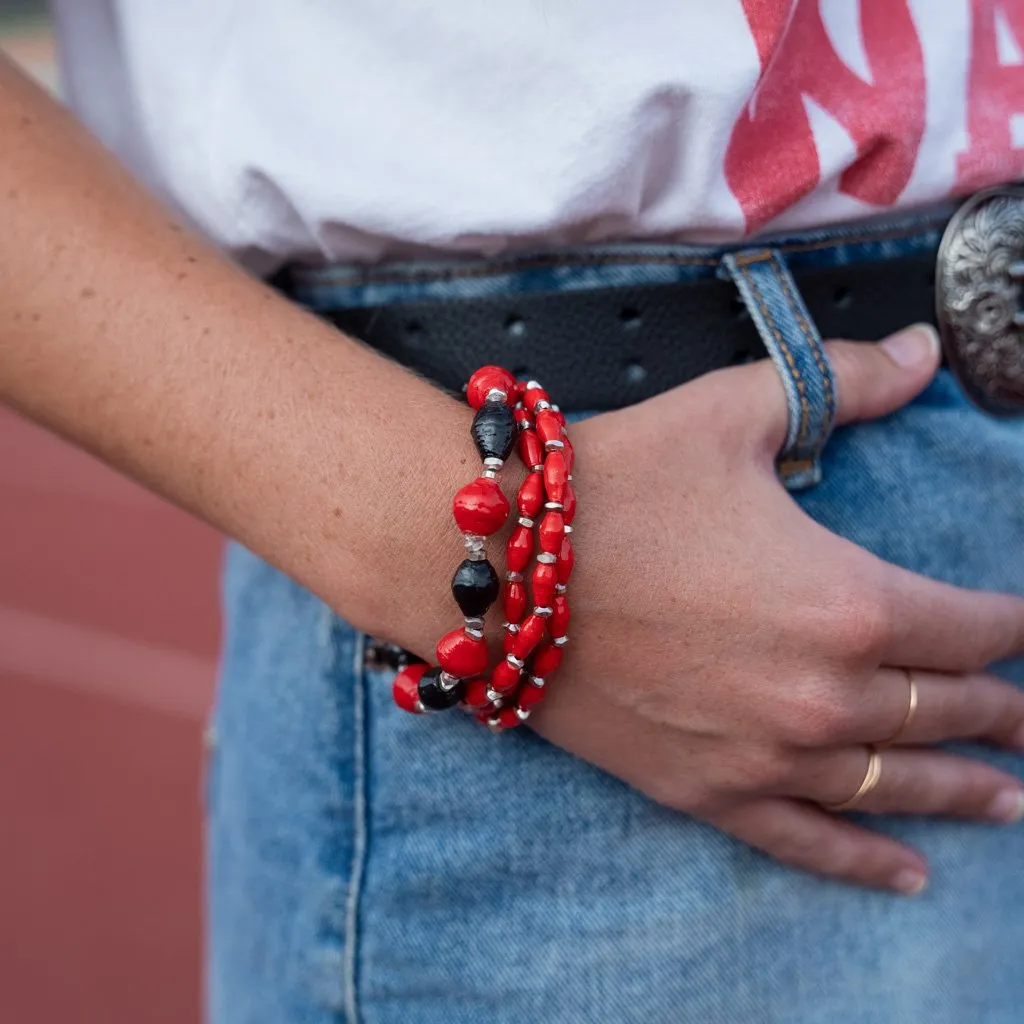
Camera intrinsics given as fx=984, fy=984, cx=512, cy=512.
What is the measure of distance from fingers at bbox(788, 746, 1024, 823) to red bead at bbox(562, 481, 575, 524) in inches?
9.2

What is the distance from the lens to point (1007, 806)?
760 millimetres

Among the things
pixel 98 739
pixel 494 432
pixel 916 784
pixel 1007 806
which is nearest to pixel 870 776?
pixel 916 784

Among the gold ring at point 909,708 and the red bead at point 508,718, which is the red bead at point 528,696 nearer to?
the red bead at point 508,718

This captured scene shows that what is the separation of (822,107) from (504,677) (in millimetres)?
440

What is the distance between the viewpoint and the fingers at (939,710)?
67 centimetres

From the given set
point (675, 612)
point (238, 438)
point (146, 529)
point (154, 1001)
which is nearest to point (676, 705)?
point (675, 612)

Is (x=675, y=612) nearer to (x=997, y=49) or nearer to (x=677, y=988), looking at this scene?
(x=677, y=988)

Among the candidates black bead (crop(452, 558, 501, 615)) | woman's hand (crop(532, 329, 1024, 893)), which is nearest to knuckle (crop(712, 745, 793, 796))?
woman's hand (crop(532, 329, 1024, 893))

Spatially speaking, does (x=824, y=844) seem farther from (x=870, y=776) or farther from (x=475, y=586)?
(x=475, y=586)

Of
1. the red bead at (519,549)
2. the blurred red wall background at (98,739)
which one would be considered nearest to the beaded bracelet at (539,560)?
the red bead at (519,549)

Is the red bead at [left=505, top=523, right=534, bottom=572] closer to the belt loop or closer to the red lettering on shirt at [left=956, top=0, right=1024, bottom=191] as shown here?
the belt loop

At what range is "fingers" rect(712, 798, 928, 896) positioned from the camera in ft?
2.24

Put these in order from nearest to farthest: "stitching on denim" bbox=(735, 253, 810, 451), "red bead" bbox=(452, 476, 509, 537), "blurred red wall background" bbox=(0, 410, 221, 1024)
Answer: "red bead" bbox=(452, 476, 509, 537), "stitching on denim" bbox=(735, 253, 810, 451), "blurred red wall background" bbox=(0, 410, 221, 1024)

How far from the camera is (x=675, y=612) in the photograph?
2.02 ft
